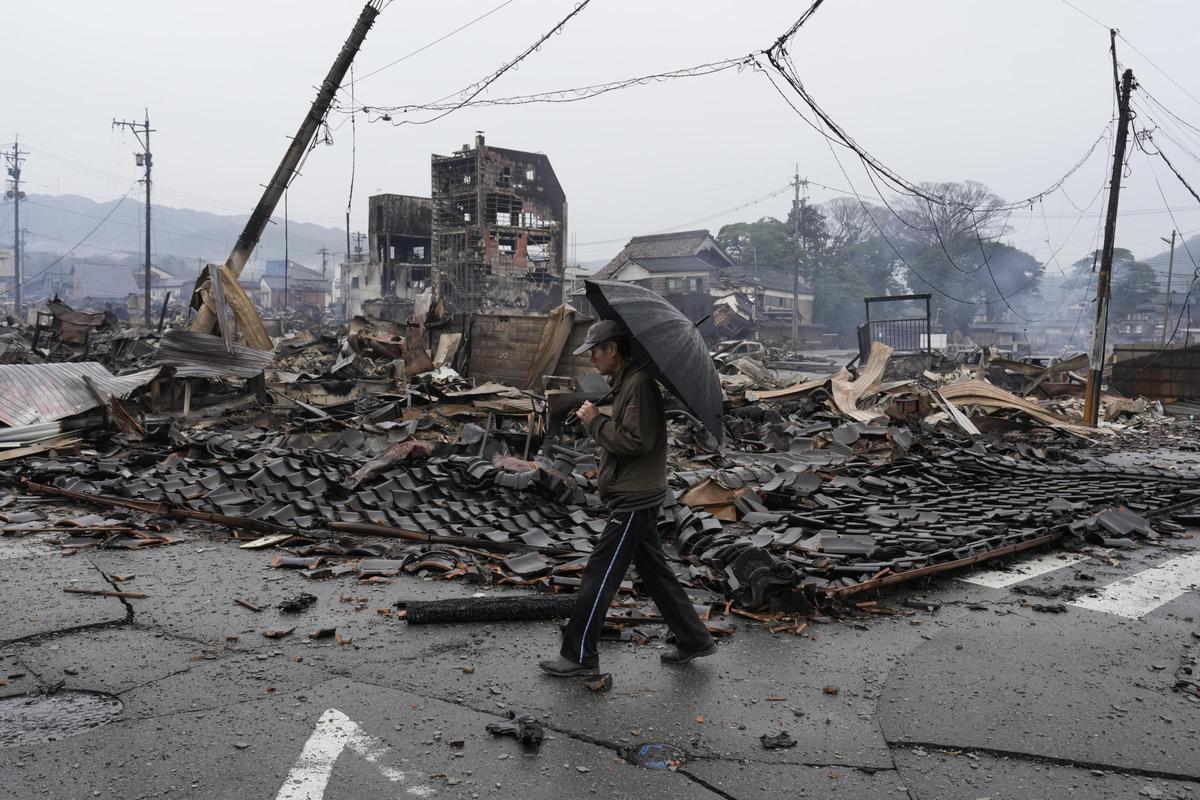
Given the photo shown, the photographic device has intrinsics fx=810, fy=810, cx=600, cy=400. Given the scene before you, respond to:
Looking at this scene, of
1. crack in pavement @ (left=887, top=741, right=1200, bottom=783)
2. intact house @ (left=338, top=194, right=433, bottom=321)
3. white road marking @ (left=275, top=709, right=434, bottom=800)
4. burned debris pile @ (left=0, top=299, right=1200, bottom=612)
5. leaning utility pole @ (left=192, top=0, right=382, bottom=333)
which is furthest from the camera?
intact house @ (left=338, top=194, right=433, bottom=321)

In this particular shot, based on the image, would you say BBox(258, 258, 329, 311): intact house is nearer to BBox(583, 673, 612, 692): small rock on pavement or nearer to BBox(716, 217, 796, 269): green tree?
BBox(716, 217, 796, 269): green tree

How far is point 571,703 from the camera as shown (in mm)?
3656

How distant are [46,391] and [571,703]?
1008 cm

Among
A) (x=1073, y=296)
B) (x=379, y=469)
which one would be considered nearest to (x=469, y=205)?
(x=379, y=469)

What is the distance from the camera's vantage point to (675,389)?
364 cm

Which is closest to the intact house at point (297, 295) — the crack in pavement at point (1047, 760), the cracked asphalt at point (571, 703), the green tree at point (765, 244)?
the green tree at point (765, 244)

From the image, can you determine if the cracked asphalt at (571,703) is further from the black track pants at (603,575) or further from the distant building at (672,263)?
the distant building at (672,263)

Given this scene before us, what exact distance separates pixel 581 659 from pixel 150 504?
17.4 feet

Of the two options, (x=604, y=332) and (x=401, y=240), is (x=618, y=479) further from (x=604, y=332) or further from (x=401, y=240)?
(x=401, y=240)

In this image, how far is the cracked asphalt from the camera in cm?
304

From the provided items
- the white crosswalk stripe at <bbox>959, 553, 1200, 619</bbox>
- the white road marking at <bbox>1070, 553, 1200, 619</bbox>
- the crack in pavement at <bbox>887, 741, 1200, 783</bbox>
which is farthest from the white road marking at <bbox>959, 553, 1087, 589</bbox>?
the crack in pavement at <bbox>887, 741, 1200, 783</bbox>

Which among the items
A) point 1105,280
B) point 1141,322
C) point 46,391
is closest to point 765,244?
point 1141,322

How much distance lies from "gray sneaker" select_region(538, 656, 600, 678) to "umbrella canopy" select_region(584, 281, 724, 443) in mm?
1253

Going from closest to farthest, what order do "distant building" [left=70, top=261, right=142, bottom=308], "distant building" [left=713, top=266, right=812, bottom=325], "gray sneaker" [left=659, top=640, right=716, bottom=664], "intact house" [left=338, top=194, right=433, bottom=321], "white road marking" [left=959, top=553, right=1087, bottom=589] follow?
"gray sneaker" [left=659, top=640, right=716, bottom=664], "white road marking" [left=959, top=553, right=1087, bottom=589], "distant building" [left=713, top=266, right=812, bottom=325], "intact house" [left=338, top=194, right=433, bottom=321], "distant building" [left=70, top=261, right=142, bottom=308]
